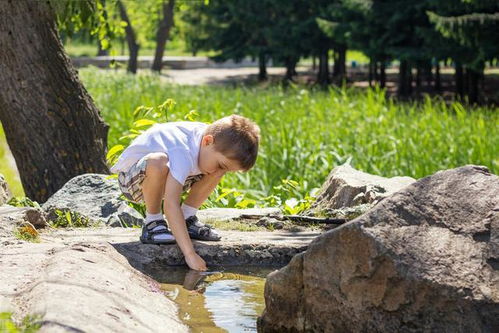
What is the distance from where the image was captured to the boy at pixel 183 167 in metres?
4.35

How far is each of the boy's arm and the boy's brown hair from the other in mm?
283

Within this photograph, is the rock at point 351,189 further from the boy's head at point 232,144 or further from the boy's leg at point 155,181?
the boy's leg at point 155,181

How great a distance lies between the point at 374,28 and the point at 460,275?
65.0 feet

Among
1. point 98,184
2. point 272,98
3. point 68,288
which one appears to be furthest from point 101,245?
point 272,98

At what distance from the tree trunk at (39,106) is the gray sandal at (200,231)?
2504mm

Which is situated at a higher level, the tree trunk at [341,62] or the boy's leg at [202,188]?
the boy's leg at [202,188]

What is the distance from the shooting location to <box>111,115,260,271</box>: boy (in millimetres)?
4352

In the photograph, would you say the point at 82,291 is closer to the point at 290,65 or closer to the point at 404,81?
the point at 404,81

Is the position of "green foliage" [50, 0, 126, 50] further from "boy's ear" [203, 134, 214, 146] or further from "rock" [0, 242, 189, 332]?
"rock" [0, 242, 189, 332]

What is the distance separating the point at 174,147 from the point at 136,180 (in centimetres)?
29

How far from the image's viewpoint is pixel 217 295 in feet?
13.3

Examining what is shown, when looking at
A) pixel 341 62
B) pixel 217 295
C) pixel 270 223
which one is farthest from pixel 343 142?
pixel 341 62

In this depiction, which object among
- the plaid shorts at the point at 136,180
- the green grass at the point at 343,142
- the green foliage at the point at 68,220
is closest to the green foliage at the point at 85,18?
the green grass at the point at 343,142

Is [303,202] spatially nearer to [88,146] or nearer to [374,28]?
[88,146]
